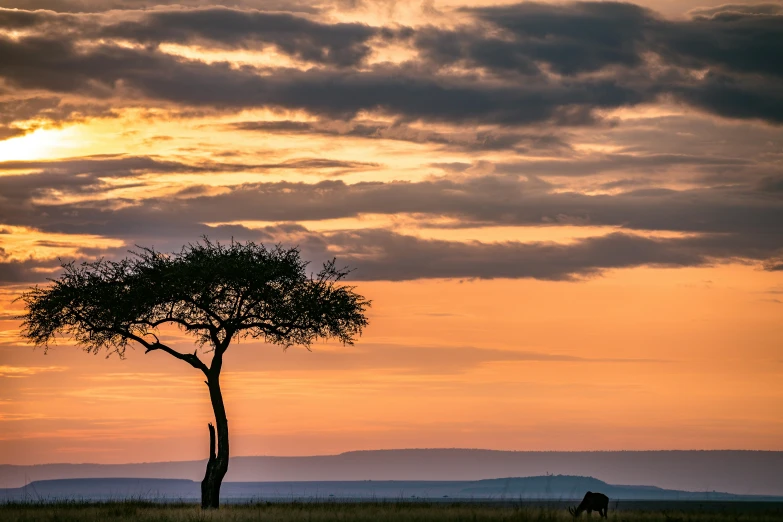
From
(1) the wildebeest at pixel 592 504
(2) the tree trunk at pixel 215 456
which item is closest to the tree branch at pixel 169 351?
(2) the tree trunk at pixel 215 456

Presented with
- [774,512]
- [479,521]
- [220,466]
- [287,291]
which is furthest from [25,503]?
[774,512]

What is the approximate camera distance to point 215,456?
53.6 meters

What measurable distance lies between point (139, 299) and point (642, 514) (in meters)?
27.3

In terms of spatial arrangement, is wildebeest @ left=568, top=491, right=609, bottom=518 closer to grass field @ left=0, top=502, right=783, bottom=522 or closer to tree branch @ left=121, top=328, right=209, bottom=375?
grass field @ left=0, top=502, right=783, bottom=522

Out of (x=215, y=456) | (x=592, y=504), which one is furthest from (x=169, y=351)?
(x=592, y=504)

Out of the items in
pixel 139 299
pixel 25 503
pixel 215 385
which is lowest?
pixel 25 503

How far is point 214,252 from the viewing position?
5531 centimetres

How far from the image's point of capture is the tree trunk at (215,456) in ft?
173

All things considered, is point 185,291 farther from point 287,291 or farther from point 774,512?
point 774,512

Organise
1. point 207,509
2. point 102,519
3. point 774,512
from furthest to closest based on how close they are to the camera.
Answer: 1. point 207,509
2. point 774,512
3. point 102,519

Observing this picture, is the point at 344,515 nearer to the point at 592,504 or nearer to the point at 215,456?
the point at 592,504

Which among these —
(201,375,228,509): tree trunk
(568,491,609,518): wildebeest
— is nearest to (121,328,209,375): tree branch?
(201,375,228,509): tree trunk

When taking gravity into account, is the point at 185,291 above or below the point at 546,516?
above

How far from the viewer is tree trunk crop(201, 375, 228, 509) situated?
52.7m
